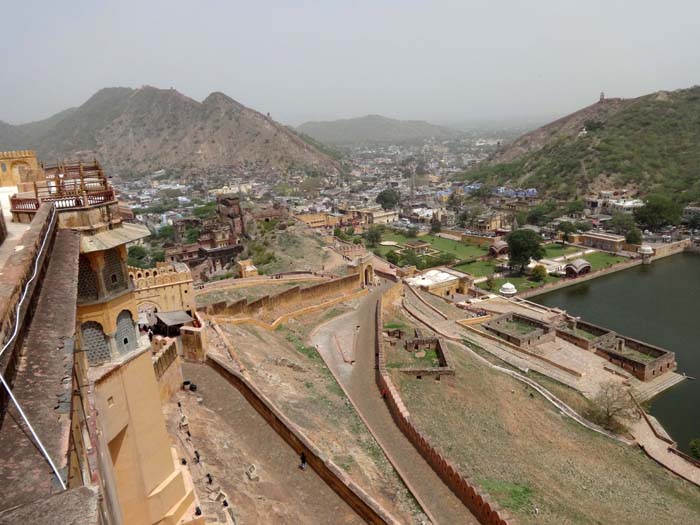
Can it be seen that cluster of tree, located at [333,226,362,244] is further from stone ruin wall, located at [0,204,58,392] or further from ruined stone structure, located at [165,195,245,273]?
stone ruin wall, located at [0,204,58,392]

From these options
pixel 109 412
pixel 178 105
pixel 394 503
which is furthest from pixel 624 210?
pixel 178 105

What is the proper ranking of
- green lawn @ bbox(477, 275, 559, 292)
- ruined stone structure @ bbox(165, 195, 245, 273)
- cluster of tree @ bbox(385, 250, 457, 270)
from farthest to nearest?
1. cluster of tree @ bbox(385, 250, 457, 270)
2. ruined stone structure @ bbox(165, 195, 245, 273)
3. green lawn @ bbox(477, 275, 559, 292)

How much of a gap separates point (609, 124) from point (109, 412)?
111 m

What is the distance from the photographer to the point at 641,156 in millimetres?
82250

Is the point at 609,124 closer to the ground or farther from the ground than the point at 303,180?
farther from the ground

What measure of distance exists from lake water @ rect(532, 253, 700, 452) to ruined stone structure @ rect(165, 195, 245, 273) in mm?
29227

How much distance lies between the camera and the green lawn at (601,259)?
5019 centimetres

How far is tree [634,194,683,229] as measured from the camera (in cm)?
6100

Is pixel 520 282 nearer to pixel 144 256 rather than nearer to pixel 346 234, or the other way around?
pixel 346 234

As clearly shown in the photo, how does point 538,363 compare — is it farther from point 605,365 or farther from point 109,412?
point 109,412

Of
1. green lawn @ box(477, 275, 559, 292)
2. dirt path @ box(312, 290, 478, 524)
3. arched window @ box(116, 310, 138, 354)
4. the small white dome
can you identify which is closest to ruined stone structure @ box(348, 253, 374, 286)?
dirt path @ box(312, 290, 478, 524)

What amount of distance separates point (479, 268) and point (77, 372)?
160 ft

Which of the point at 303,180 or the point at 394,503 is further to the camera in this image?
the point at 303,180

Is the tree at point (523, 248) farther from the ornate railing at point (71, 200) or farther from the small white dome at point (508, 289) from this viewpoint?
the ornate railing at point (71, 200)
